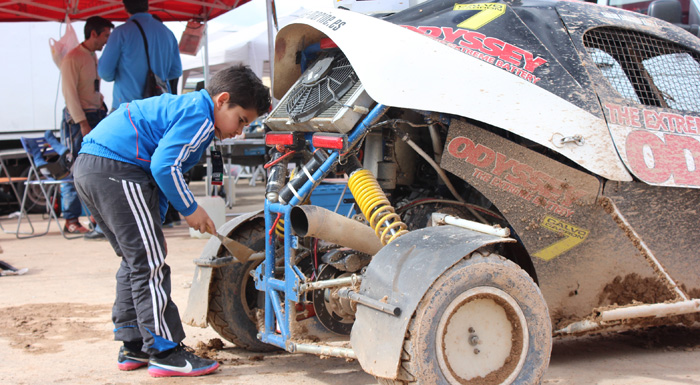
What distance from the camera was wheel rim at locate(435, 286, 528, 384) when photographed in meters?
2.78

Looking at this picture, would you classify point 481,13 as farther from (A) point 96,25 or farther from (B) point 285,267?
(A) point 96,25

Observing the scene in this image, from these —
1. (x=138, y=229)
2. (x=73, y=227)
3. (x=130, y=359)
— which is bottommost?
(x=73, y=227)

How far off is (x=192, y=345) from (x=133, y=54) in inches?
179

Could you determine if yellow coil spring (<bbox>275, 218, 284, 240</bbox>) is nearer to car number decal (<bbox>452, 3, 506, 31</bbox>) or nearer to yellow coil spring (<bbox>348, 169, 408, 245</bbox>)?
yellow coil spring (<bbox>348, 169, 408, 245</bbox>)

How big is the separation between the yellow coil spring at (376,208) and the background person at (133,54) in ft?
17.2

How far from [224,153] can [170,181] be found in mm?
6337

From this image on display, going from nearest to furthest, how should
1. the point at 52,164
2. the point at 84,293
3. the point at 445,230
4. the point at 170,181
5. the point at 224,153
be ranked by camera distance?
the point at 445,230, the point at 170,181, the point at 84,293, the point at 52,164, the point at 224,153

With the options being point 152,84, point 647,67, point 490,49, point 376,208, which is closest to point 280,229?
point 376,208

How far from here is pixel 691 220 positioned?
3463 mm

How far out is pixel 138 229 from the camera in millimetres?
3459

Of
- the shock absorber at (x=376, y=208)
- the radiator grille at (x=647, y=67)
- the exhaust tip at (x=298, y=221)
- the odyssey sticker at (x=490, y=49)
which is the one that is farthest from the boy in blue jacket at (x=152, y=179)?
the radiator grille at (x=647, y=67)

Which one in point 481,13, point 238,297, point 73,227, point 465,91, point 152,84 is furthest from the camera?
point 73,227

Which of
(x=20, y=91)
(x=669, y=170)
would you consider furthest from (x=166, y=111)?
(x=20, y=91)

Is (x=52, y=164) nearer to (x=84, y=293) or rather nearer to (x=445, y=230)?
(x=84, y=293)
